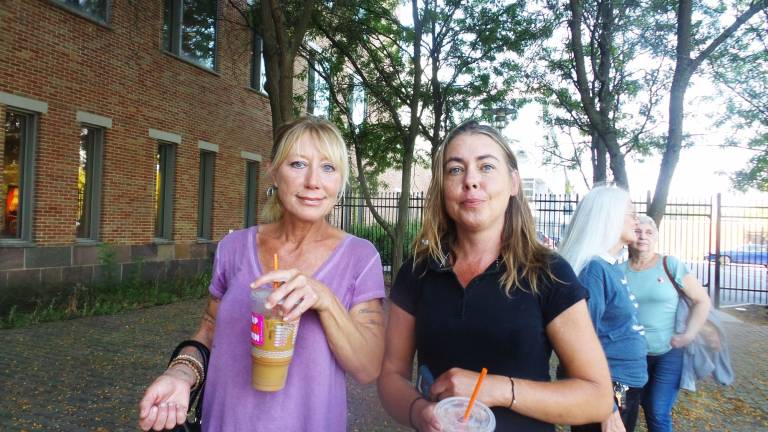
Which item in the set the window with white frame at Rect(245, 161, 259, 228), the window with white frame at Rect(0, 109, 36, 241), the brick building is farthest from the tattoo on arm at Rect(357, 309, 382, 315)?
the window with white frame at Rect(245, 161, 259, 228)

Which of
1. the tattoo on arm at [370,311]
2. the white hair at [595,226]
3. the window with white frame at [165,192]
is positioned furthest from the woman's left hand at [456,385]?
the window with white frame at [165,192]

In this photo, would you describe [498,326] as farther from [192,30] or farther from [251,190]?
[251,190]

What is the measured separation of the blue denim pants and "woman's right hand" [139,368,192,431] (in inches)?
124

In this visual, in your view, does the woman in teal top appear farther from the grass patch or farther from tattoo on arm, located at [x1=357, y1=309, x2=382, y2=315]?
the grass patch

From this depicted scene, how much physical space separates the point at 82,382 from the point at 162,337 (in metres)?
2.21

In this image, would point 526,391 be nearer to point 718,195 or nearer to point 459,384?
point 459,384

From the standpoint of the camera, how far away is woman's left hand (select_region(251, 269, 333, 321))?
1.43m

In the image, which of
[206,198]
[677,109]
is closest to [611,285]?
[677,109]

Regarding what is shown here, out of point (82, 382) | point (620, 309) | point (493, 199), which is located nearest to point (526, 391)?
point (493, 199)

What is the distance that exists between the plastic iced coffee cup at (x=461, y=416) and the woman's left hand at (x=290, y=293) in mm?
454

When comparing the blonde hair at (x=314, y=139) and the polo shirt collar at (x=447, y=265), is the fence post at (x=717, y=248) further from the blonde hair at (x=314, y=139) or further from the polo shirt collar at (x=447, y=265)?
the blonde hair at (x=314, y=139)

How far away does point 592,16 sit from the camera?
7820 mm

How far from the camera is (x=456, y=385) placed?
1.38 meters

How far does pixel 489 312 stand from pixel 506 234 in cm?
31
